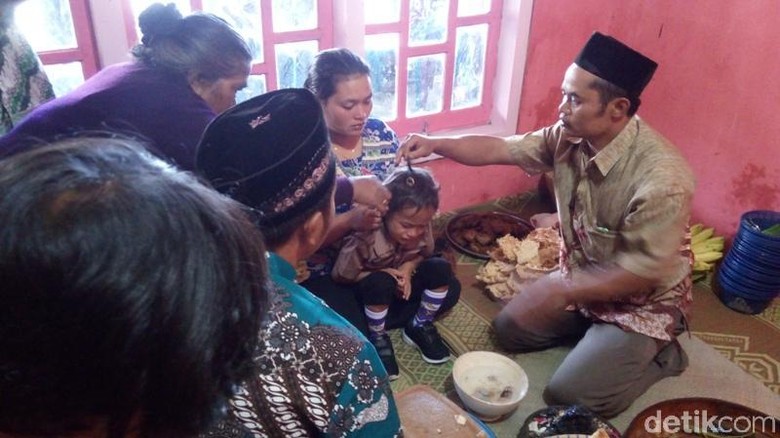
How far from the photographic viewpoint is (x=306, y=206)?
3.58 ft

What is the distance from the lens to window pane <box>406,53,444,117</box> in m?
3.18

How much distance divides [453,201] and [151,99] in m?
2.17

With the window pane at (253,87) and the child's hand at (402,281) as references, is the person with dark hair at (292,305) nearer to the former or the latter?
the child's hand at (402,281)

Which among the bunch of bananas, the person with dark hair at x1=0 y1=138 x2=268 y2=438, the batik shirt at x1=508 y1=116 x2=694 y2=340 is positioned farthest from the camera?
the bunch of bananas

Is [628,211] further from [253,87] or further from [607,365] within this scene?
[253,87]

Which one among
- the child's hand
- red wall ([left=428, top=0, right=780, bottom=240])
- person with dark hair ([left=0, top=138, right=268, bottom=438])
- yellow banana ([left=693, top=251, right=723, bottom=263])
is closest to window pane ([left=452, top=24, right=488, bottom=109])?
red wall ([left=428, top=0, right=780, bottom=240])

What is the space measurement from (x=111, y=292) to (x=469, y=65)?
3.02 m

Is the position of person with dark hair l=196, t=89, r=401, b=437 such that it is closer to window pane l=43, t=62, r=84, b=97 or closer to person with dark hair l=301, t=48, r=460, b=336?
person with dark hair l=301, t=48, r=460, b=336

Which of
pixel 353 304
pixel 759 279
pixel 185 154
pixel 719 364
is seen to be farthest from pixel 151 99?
pixel 759 279

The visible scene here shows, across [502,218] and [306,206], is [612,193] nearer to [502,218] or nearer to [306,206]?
[502,218]

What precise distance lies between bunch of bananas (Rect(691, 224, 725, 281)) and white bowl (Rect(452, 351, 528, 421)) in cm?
139

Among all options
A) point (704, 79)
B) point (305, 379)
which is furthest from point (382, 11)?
point (305, 379)

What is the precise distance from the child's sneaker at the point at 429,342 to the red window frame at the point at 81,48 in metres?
1.76

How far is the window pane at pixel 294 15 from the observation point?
8.88 feet
